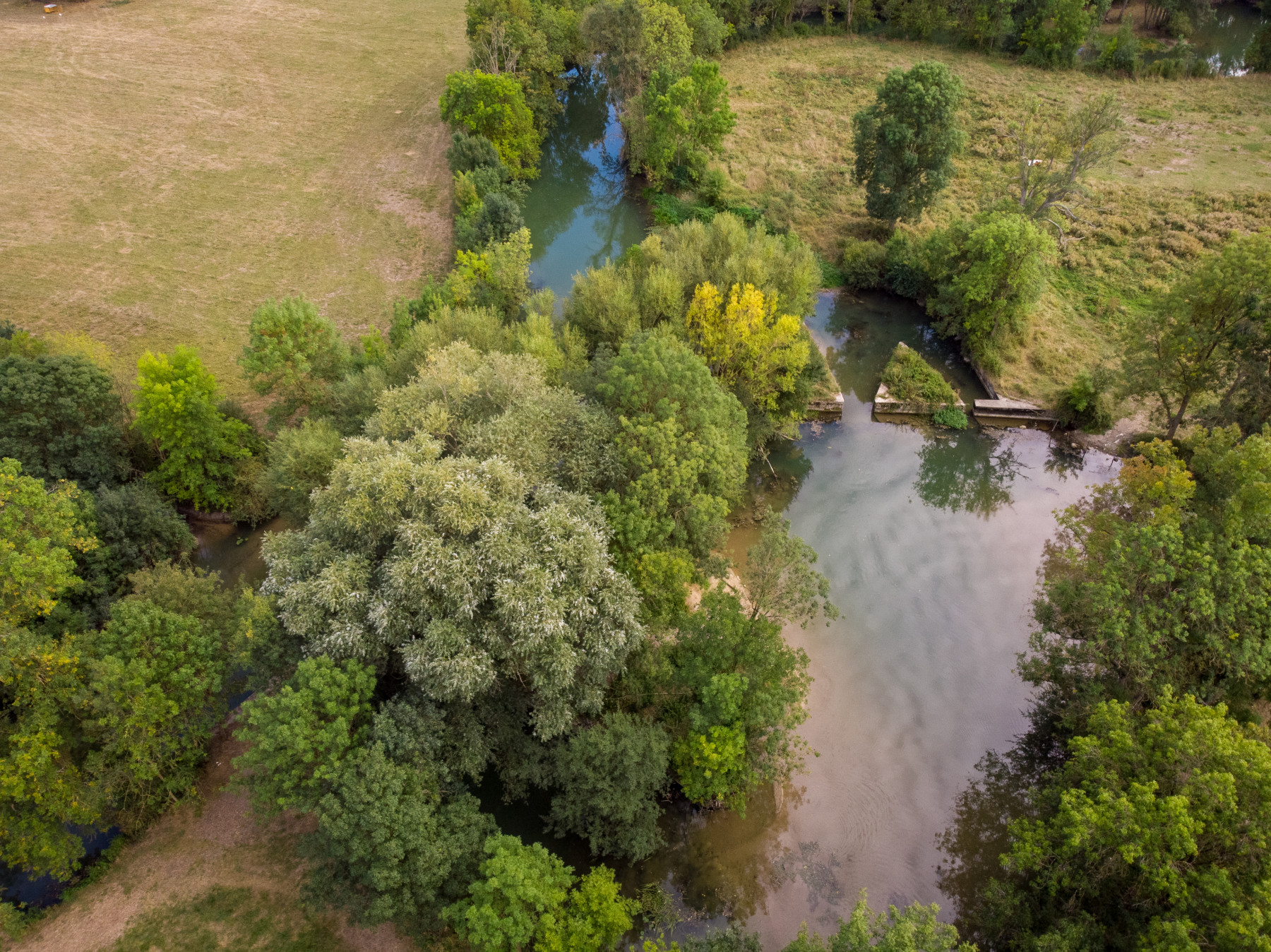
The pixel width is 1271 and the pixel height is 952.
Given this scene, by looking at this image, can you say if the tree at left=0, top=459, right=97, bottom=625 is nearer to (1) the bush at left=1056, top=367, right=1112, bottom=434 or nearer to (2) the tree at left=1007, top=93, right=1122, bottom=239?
(1) the bush at left=1056, top=367, right=1112, bottom=434

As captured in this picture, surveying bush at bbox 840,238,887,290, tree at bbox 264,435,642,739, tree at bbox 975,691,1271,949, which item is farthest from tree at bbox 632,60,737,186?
tree at bbox 975,691,1271,949

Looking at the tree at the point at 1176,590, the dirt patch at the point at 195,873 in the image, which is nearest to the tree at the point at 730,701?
the tree at the point at 1176,590

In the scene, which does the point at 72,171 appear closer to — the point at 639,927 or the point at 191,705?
the point at 191,705

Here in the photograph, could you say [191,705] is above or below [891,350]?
below

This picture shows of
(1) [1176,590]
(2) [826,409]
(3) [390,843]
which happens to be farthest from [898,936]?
(2) [826,409]

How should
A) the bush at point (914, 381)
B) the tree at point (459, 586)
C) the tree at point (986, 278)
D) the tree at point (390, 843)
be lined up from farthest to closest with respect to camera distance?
1. the bush at point (914, 381)
2. the tree at point (986, 278)
3. the tree at point (459, 586)
4. the tree at point (390, 843)

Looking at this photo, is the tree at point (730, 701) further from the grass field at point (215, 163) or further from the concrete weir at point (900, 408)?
the grass field at point (215, 163)

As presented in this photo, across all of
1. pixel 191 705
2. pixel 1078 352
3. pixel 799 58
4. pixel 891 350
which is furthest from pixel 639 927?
pixel 799 58
